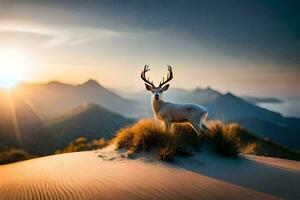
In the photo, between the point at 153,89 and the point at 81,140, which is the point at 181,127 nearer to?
the point at 153,89

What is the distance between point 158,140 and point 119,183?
9.52ft

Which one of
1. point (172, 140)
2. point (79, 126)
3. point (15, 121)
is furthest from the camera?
point (15, 121)

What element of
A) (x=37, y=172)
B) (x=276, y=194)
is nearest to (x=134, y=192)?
(x=276, y=194)

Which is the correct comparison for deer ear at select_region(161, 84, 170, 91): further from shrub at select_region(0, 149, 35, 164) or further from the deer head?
shrub at select_region(0, 149, 35, 164)

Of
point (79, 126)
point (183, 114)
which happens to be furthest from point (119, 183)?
point (79, 126)

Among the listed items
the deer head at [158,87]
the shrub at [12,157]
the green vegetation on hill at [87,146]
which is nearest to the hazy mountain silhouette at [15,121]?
the shrub at [12,157]

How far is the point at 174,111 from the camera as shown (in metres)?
12.9

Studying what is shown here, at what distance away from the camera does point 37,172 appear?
10641mm

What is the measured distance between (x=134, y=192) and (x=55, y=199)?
1510mm

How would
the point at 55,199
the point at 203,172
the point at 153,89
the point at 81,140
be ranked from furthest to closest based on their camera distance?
1. the point at 81,140
2. the point at 153,89
3. the point at 203,172
4. the point at 55,199

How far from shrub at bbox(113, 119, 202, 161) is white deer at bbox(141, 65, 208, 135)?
0.33 m

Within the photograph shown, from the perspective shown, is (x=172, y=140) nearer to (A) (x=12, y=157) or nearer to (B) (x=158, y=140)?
(B) (x=158, y=140)

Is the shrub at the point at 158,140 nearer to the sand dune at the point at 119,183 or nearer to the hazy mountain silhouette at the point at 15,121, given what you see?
the sand dune at the point at 119,183

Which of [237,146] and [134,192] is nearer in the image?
[134,192]
